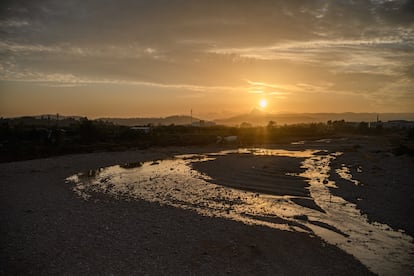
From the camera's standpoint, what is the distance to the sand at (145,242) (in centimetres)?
1089

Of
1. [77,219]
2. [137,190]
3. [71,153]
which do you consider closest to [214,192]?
[137,190]

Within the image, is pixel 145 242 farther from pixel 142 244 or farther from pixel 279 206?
pixel 279 206

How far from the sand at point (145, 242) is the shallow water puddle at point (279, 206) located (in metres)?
0.80

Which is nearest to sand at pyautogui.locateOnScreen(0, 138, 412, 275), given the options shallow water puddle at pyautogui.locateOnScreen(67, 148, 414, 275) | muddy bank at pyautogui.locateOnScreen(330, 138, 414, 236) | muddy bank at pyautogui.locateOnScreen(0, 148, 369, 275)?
muddy bank at pyautogui.locateOnScreen(0, 148, 369, 275)

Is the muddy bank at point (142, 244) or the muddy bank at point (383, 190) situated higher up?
the muddy bank at point (383, 190)

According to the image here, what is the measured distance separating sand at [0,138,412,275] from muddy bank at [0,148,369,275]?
32 mm

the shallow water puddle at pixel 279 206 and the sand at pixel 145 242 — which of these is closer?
the sand at pixel 145 242

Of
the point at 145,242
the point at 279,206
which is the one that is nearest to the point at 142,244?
the point at 145,242

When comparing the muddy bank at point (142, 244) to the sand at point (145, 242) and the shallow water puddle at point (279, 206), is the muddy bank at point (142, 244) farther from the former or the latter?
the shallow water puddle at point (279, 206)

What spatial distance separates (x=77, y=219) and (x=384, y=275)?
41.8 feet

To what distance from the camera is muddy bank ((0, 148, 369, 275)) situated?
10875mm

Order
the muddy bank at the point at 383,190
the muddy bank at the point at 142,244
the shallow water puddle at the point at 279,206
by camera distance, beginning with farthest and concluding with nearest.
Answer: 1. the muddy bank at the point at 383,190
2. the shallow water puddle at the point at 279,206
3. the muddy bank at the point at 142,244

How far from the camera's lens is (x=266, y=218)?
16484 millimetres

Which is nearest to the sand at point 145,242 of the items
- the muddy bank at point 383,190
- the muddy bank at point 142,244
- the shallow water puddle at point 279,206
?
the muddy bank at point 142,244
